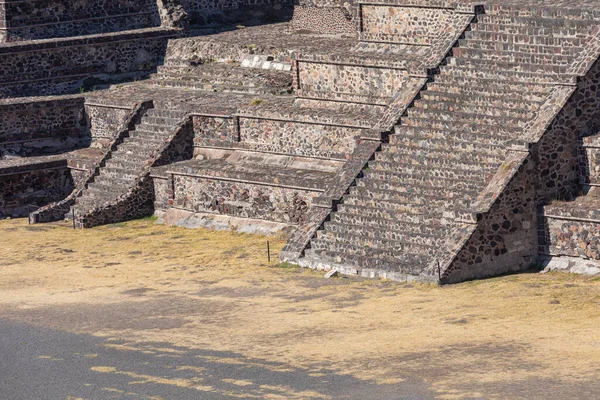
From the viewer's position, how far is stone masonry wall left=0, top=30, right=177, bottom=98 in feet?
119

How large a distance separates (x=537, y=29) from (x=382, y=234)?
4.57 meters

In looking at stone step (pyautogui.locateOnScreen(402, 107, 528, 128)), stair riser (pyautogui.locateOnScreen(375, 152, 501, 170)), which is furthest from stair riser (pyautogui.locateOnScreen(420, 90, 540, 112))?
stair riser (pyautogui.locateOnScreen(375, 152, 501, 170))

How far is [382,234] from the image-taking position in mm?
25797

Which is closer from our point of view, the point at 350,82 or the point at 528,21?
the point at 528,21

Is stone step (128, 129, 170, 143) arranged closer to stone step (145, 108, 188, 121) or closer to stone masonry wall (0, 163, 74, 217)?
stone step (145, 108, 188, 121)

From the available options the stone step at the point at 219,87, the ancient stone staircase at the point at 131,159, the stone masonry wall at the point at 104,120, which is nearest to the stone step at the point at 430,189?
the stone step at the point at 219,87

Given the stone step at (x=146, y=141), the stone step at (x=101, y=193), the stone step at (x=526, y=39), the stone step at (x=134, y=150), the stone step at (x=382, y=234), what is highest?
the stone step at (x=526, y=39)

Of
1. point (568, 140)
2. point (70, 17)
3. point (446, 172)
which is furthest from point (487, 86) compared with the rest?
point (70, 17)

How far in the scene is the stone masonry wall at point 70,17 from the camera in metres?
37.6

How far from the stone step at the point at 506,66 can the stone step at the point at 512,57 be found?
6 centimetres

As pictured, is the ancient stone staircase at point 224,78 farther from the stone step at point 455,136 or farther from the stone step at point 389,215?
the stone step at point 389,215

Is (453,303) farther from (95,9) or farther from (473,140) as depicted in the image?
(95,9)

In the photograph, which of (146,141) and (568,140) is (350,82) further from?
(568,140)

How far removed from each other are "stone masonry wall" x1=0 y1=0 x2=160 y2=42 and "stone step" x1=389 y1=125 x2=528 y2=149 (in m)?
13.9
